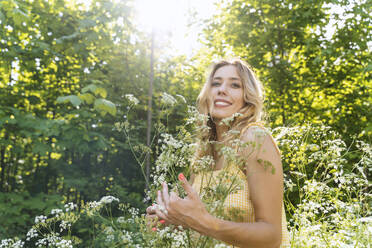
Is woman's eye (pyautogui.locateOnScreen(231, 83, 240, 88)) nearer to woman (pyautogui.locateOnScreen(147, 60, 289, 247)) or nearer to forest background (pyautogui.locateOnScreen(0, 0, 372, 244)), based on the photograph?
woman (pyautogui.locateOnScreen(147, 60, 289, 247))

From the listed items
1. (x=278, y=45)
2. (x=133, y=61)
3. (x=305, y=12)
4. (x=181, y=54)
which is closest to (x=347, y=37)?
(x=305, y=12)

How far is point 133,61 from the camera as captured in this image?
225 inches

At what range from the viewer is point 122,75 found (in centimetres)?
554

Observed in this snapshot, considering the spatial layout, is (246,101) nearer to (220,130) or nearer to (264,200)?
(220,130)

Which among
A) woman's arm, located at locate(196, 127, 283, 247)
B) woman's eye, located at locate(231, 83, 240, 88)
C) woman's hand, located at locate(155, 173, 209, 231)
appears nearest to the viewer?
woman's hand, located at locate(155, 173, 209, 231)

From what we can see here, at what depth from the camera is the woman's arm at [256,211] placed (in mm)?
1142

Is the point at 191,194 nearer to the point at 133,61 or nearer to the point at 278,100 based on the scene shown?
the point at 278,100

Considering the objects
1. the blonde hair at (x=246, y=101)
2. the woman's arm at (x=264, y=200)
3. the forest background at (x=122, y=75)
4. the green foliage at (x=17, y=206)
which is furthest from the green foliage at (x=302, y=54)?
the green foliage at (x=17, y=206)

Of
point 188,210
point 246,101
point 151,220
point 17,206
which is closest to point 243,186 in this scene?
point 188,210

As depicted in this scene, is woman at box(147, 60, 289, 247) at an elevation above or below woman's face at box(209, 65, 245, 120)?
below

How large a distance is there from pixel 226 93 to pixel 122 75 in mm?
3815

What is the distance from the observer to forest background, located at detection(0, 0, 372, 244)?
4.20m

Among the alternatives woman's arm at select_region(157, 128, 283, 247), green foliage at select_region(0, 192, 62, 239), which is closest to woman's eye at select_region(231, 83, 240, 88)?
woman's arm at select_region(157, 128, 283, 247)

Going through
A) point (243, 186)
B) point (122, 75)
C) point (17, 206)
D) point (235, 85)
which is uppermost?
point (122, 75)
